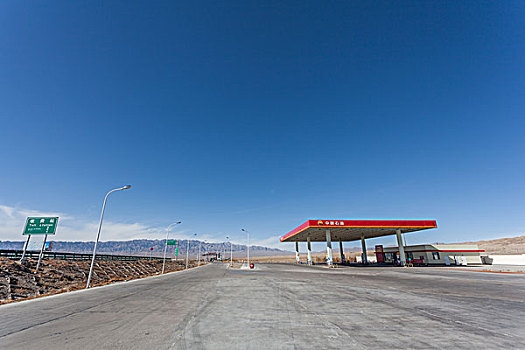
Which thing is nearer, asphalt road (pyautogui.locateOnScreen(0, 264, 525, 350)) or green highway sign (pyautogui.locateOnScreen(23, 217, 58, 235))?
asphalt road (pyautogui.locateOnScreen(0, 264, 525, 350))

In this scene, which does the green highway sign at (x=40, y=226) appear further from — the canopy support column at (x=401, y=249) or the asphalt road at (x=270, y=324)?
the canopy support column at (x=401, y=249)

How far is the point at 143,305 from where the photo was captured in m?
11.3

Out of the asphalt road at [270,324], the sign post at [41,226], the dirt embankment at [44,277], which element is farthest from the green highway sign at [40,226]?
the asphalt road at [270,324]

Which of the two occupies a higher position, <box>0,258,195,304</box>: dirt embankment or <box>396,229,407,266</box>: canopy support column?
<box>396,229,407,266</box>: canopy support column

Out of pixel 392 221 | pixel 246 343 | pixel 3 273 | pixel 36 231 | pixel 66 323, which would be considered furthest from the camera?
pixel 392 221

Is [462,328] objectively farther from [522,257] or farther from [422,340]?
[522,257]

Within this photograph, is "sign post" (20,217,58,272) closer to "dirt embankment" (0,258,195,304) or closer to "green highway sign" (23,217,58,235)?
"green highway sign" (23,217,58,235)

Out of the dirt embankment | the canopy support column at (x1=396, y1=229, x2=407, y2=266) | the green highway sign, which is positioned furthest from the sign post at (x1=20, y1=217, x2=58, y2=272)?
the canopy support column at (x1=396, y1=229, x2=407, y2=266)

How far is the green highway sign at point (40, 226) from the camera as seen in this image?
37731mm

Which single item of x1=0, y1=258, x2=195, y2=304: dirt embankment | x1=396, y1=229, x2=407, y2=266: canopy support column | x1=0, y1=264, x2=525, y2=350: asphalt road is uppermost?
x1=396, y1=229, x2=407, y2=266: canopy support column

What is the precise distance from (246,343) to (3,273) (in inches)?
1556

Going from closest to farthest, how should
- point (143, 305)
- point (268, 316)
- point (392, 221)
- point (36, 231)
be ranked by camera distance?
1. point (268, 316)
2. point (143, 305)
3. point (36, 231)
4. point (392, 221)

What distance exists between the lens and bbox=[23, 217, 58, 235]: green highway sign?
124 ft

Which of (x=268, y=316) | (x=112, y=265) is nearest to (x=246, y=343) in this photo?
(x=268, y=316)
